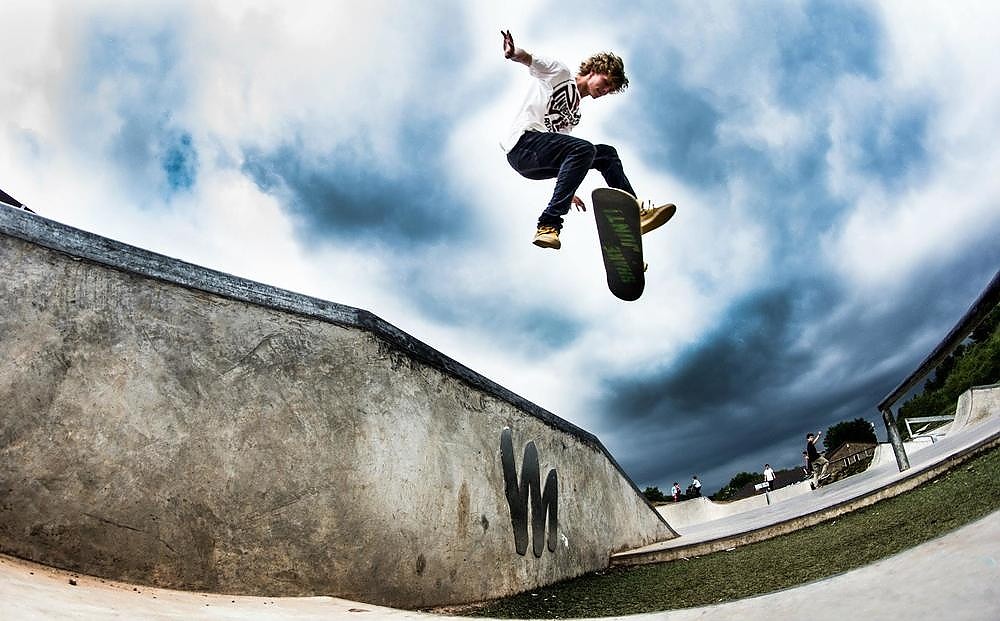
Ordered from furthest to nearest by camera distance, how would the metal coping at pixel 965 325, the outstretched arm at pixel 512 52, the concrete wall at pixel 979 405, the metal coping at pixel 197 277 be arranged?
the concrete wall at pixel 979 405 → the outstretched arm at pixel 512 52 → the metal coping at pixel 197 277 → the metal coping at pixel 965 325

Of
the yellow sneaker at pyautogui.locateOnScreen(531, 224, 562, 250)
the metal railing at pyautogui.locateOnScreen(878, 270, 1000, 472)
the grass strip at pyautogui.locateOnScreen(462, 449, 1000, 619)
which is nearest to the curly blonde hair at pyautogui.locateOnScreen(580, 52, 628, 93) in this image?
the yellow sneaker at pyautogui.locateOnScreen(531, 224, 562, 250)

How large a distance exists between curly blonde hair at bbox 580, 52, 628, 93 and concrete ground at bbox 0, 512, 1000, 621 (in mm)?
3583

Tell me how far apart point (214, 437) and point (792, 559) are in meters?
3.61

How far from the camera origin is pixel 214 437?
2.97 metres

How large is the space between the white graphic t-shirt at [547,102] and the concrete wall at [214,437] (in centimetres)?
183

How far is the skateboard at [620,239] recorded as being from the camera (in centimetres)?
425

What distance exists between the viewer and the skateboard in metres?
4.25

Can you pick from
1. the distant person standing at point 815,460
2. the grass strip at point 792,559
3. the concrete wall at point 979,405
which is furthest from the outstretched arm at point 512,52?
the distant person standing at point 815,460

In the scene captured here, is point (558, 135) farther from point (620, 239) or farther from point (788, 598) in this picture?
point (788, 598)

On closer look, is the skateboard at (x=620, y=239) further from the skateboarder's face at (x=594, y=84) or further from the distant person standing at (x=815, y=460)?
the distant person standing at (x=815, y=460)

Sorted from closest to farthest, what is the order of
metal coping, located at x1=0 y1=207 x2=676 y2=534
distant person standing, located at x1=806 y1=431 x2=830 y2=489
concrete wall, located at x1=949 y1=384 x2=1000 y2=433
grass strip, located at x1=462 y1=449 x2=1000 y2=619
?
metal coping, located at x1=0 y1=207 x2=676 y2=534
grass strip, located at x1=462 y1=449 x2=1000 y2=619
concrete wall, located at x1=949 y1=384 x2=1000 y2=433
distant person standing, located at x1=806 y1=431 x2=830 y2=489

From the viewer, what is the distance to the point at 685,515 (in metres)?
19.2

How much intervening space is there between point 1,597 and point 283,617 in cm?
98

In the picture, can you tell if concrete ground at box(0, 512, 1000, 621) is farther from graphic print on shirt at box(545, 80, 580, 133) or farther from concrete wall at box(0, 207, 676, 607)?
graphic print on shirt at box(545, 80, 580, 133)
